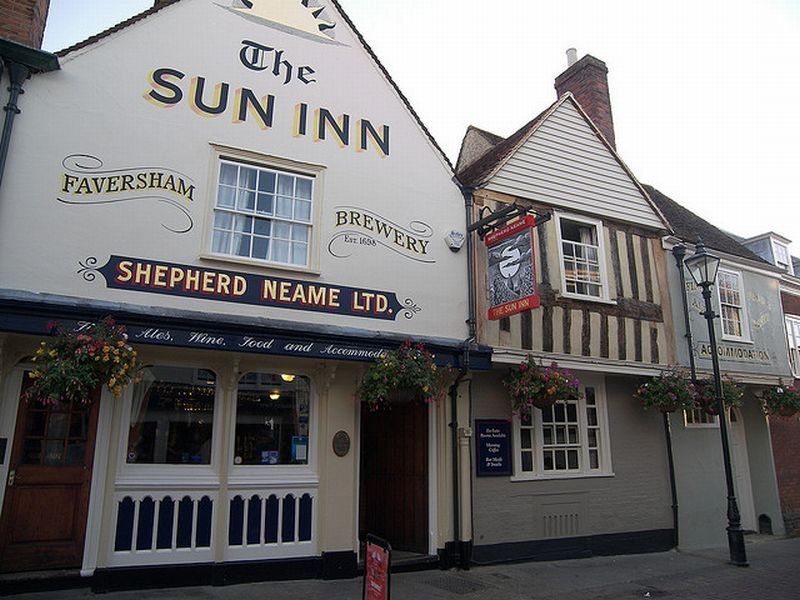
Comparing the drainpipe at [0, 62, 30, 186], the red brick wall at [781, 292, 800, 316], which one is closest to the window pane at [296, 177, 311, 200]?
the drainpipe at [0, 62, 30, 186]

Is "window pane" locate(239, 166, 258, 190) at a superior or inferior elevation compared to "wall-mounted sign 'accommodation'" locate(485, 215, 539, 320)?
superior

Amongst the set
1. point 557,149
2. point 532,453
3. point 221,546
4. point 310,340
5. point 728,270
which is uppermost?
point 557,149

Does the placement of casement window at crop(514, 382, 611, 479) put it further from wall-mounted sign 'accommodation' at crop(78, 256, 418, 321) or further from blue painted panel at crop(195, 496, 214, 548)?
blue painted panel at crop(195, 496, 214, 548)

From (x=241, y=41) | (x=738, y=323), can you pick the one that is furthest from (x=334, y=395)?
(x=738, y=323)

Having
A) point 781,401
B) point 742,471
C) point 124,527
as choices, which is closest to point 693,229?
point 781,401

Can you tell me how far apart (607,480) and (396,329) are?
5.09 meters

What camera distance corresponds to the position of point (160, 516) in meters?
7.28

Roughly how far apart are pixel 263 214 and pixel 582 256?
246 inches

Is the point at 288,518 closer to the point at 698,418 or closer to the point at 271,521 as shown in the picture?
the point at 271,521

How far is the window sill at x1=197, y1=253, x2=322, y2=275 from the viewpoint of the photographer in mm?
7711

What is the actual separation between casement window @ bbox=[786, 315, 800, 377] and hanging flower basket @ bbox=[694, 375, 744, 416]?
493cm

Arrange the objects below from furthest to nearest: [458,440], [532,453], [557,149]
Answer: [557,149]
[532,453]
[458,440]

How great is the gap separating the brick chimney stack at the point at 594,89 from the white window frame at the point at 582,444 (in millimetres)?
6081

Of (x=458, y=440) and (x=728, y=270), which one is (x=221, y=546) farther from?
(x=728, y=270)
